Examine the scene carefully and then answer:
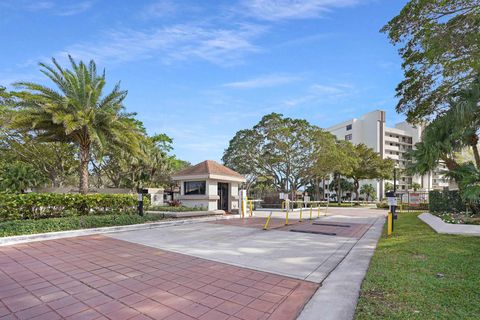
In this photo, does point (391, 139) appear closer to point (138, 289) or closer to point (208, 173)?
point (208, 173)

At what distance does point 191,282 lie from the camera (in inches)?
208

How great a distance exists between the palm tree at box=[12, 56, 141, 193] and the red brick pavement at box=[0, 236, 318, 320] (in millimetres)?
7838

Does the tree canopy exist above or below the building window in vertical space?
above

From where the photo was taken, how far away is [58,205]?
11.7m

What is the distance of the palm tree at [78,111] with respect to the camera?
13.5 metres

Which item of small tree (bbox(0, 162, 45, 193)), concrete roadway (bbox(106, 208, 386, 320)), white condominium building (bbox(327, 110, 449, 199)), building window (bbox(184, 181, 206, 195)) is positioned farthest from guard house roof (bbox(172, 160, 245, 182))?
white condominium building (bbox(327, 110, 449, 199))

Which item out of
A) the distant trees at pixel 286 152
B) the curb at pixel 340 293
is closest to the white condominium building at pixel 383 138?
the distant trees at pixel 286 152

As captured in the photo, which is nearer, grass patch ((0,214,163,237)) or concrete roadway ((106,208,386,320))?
concrete roadway ((106,208,386,320))

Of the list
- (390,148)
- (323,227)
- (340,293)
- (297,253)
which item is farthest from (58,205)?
(390,148)

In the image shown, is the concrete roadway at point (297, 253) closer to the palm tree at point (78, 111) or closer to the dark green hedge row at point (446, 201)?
the palm tree at point (78, 111)

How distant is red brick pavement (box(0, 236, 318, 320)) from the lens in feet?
13.1

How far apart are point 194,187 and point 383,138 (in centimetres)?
7039

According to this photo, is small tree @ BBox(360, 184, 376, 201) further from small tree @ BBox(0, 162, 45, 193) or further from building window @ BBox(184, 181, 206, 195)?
small tree @ BBox(0, 162, 45, 193)

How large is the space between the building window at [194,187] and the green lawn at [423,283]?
45.6 ft
